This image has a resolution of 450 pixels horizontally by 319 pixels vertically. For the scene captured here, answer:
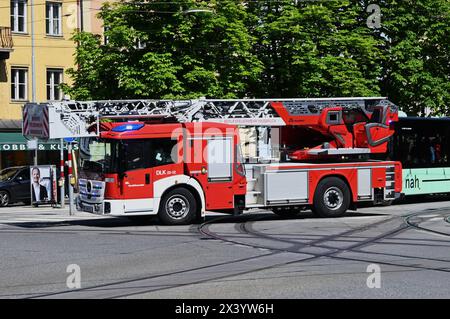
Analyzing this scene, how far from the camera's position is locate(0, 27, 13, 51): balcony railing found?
3944 centimetres

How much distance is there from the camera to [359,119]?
2294 cm

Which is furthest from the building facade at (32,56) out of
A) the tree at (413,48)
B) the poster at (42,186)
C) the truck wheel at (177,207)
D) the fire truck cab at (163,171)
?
the truck wheel at (177,207)

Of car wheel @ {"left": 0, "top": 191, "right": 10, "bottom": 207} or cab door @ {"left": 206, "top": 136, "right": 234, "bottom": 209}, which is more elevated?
cab door @ {"left": 206, "top": 136, "right": 234, "bottom": 209}

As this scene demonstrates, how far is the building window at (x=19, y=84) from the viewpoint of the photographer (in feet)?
134

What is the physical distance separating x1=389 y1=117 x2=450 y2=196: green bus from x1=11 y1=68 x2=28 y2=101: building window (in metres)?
21.5

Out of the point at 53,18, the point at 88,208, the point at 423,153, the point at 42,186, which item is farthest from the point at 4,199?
the point at 423,153

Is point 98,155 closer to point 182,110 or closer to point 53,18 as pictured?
point 182,110

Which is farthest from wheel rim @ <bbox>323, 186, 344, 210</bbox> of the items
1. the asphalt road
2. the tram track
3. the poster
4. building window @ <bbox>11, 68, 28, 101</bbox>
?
building window @ <bbox>11, 68, 28, 101</bbox>

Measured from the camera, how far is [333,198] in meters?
22.0

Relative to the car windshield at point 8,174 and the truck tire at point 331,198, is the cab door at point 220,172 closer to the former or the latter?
the truck tire at point 331,198

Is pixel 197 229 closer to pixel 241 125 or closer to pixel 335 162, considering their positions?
pixel 241 125

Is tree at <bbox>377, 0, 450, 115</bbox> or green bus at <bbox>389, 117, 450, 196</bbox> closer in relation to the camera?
green bus at <bbox>389, 117, 450, 196</bbox>

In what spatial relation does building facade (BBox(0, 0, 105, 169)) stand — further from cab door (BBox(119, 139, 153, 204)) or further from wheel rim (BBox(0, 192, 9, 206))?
cab door (BBox(119, 139, 153, 204))

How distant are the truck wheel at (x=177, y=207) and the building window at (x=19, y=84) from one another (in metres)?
23.2
